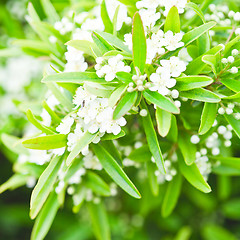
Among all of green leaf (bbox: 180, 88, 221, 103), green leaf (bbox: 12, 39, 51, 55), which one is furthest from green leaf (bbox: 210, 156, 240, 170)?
green leaf (bbox: 12, 39, 51, 55)

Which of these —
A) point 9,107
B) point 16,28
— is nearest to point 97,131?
point 9,107

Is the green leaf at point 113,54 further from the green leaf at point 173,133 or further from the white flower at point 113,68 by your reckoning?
the green leaf at point 173,133

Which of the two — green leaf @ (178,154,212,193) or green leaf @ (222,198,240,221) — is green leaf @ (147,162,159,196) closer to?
green leaf @ (178,154,212,193)

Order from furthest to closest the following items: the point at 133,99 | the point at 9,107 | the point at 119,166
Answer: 1. the point at 9,107
2. the point at 119,166
3. the point at 133,99

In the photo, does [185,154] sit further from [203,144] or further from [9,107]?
[9,107]

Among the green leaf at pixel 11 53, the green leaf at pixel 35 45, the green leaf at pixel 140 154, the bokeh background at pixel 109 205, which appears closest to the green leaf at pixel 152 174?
the green leaf at pixel 140 154
